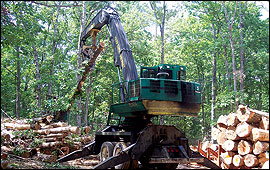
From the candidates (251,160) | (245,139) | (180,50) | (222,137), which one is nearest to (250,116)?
(245,139)

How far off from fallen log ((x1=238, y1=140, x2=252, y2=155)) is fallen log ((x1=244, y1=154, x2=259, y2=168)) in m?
0.16

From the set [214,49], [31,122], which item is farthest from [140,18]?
[31,122]

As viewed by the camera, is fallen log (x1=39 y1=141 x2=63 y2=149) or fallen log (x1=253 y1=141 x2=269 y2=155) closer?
fallen log (x1=253 y1=141 x2=269 y2=155)

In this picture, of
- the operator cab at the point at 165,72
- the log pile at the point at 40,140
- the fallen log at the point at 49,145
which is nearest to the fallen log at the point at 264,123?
the operator cab at the point at 165,72

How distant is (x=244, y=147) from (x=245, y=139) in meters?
0.36

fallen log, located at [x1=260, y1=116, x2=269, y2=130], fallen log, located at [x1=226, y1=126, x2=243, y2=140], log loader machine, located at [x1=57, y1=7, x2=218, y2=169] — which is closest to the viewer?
log loader machine, located at [x1=57, y1=7, x2=218, y2=169]

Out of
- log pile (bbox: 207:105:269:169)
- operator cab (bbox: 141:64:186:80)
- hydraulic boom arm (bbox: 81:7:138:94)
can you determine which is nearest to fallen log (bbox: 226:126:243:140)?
log pile (bbox: 207:105:269:169)

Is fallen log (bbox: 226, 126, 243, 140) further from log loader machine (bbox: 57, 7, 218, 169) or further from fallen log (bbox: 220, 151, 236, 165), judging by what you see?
log loader machine (bbox: 57, 7, 218, 169)

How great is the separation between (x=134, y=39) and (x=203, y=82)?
506 inches

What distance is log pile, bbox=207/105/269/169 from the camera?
967cm

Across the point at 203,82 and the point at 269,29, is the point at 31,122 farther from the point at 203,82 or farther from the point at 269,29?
the point at 203,82

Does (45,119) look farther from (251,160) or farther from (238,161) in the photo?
(251,160)

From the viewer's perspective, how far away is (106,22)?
12.3 metres

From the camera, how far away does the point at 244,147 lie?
1030 cm
